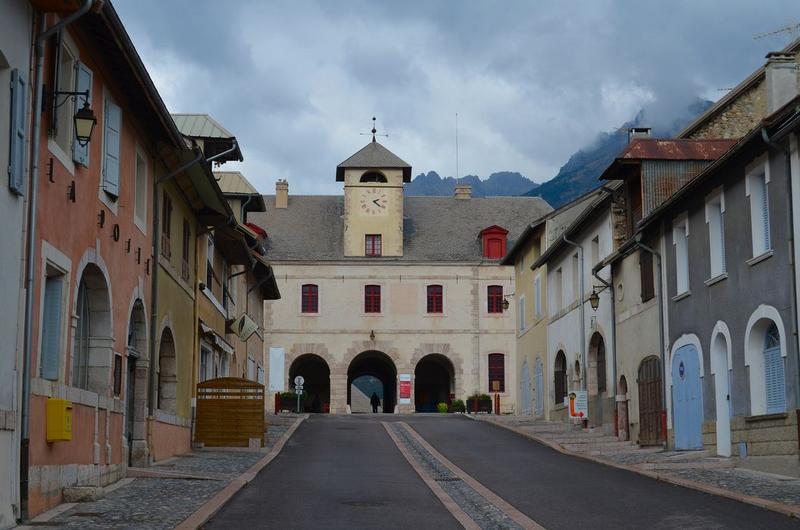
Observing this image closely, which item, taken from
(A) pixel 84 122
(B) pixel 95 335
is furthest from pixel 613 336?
(A) pixel 84 122

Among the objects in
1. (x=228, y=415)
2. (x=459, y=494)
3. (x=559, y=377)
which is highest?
(x=559, y=377)

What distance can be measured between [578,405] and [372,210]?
3108cm

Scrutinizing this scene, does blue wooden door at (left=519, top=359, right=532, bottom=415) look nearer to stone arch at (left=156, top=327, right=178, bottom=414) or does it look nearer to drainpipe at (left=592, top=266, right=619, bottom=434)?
drainpipe at (left=592, top=266, right=619, bottom=434)

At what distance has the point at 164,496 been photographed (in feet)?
47.2

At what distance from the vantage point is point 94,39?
14.1m

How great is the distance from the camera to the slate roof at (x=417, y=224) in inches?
2397

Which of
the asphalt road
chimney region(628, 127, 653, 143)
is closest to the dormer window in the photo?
chimney region(628, 127, 653, 143)

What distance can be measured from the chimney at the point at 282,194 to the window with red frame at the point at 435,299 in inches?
408

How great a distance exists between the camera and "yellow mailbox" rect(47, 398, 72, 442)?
12.3 metres

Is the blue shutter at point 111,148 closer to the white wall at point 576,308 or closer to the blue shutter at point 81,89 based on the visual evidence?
the blue shutter at point 81,89

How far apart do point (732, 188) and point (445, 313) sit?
4034 cm

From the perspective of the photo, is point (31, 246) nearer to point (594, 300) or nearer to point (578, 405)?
point (594, 300)

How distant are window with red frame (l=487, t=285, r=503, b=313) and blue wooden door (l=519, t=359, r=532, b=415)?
14.7 metres

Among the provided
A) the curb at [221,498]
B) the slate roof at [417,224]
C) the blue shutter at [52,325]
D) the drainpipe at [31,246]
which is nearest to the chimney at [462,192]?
the slate roof at [417,224]
